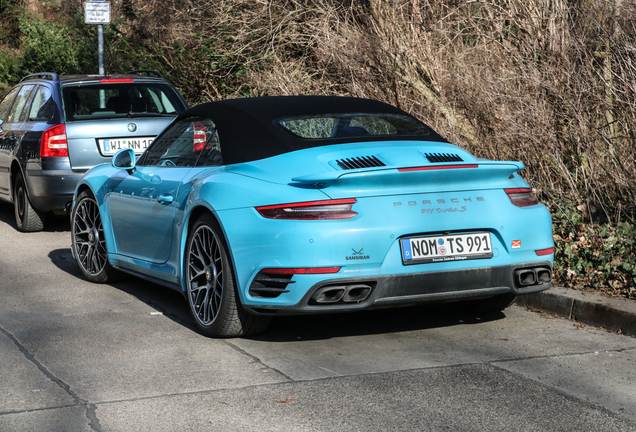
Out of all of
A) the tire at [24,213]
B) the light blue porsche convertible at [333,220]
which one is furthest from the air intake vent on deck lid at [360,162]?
the tire at [24,213]

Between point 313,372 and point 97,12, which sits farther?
point 97,12

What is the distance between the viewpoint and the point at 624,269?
6.05m

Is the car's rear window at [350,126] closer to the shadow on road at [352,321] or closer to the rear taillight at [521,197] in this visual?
the rear taillight at [521,197]

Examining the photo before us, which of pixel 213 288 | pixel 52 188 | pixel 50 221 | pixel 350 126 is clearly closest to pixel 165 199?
pixel 213 288

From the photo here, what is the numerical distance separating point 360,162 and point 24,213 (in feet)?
21.1

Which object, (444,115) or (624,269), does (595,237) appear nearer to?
(624,269)

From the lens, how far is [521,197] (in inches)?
200

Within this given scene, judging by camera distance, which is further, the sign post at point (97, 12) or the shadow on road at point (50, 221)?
the sign post at point (97, 12)

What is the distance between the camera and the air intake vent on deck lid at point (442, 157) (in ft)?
16.3

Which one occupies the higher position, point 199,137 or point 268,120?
point 268,120

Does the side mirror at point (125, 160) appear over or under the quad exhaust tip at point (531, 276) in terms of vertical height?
over

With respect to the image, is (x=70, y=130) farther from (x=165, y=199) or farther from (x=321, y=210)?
(x=321, y=210)

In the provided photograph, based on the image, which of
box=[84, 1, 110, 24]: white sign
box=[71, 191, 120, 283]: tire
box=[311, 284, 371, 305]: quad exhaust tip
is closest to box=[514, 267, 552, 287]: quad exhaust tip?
box=[311, 284, 371, 305]: quad exhaust tip

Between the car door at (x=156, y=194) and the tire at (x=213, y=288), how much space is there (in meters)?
0.36
